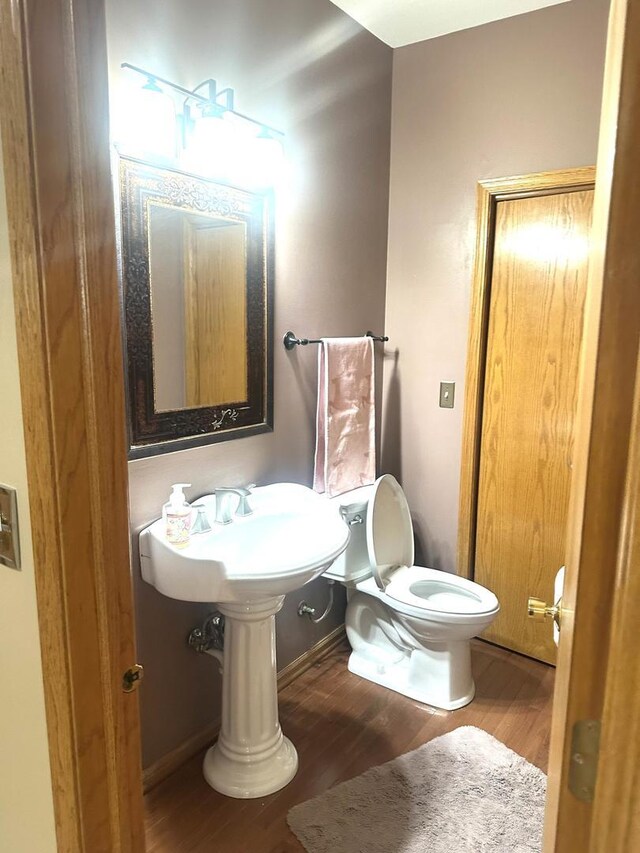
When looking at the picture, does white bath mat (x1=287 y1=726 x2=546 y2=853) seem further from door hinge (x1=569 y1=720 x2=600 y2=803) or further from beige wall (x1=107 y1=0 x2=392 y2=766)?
door hinge (x1=569 y1=720 x2=600 y2=803)

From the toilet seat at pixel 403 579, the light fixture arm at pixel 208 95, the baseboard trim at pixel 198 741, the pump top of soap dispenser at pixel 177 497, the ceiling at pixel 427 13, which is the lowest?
the baseboard trim at pixel 198 741

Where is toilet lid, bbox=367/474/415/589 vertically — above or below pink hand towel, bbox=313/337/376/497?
below

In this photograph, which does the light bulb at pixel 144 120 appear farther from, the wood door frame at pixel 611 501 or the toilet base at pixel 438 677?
the toilet base at pixel 438 677

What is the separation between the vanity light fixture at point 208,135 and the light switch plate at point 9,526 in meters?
1.05

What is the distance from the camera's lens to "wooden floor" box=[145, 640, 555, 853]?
1697 millimetres

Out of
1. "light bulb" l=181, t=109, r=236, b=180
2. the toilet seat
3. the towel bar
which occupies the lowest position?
the toilet seat

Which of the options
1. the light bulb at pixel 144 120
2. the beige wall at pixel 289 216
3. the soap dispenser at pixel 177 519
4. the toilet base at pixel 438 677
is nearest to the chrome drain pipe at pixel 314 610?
the beige wall at pixel 289 216

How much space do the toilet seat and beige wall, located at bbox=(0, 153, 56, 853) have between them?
1448 mm

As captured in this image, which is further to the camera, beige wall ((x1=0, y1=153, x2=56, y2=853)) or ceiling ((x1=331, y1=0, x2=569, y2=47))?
ceiling ((x1=331, y1=0, x2=569, y2=47))

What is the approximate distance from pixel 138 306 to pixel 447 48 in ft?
5.74

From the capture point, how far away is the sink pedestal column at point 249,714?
1.82m

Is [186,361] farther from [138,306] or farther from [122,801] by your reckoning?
[122,801]

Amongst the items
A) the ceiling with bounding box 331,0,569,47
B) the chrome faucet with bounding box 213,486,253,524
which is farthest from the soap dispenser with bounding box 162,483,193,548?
the ceiling with bounding box 331,0,569,47

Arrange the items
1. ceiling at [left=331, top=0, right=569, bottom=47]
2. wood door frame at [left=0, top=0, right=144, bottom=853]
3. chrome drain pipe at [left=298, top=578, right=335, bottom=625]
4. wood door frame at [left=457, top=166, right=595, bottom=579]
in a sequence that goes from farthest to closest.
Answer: chrome drain pipe at [left=298, top=578, right=335, bottom=625]
wood door frame at [left=457, top=166, right=595, bottom=579]
ceiling at [left=331, top=0, right=569, bottom=47]
wood door frame at [left=0, top=0, right=144, bottom=853]
